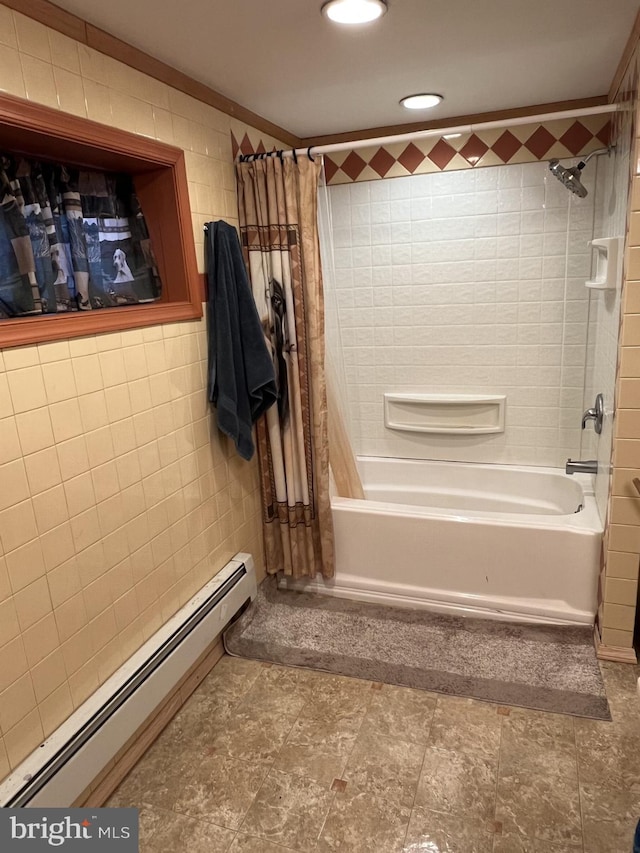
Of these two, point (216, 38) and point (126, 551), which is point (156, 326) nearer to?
point (126, 551)

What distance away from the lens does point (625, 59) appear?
6.77 feet

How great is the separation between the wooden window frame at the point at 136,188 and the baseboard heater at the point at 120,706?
107 cm

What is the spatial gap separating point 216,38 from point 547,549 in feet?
7.42

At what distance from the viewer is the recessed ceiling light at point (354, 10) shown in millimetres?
1552

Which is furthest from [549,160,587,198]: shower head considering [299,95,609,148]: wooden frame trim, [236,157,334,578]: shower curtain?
[236,157,334,578]: shower curtain

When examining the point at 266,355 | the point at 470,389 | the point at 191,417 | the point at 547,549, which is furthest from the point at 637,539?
the point at 191,417

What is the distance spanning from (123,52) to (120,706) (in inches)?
79.4

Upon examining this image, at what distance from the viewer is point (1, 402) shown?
1451 millimetres

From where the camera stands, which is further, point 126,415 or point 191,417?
point 191,417

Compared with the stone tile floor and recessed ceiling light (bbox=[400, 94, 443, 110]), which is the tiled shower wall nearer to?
recessed ceiling light (bbox=[400, 94, 443, 110])

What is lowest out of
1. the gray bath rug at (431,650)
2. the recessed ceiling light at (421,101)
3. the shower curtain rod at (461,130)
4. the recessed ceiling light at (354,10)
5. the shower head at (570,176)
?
the gray bath rug at (431,650)

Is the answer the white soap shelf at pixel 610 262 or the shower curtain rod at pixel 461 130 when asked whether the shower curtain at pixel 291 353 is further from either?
the white soap shelf at pixel 610 262

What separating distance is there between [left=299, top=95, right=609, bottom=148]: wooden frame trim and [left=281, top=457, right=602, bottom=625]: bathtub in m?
1.78

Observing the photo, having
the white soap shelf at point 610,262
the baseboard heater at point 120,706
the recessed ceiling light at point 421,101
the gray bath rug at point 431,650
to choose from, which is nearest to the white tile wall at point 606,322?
the white soap shelf at point 610,262
